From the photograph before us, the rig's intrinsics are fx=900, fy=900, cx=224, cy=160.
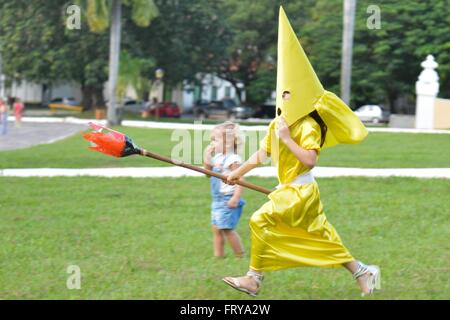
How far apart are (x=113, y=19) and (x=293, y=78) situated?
33.1 meters

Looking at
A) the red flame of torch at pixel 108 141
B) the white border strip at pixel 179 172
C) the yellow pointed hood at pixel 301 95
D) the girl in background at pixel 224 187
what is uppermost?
the yellow pointed hood at pixel 301 95

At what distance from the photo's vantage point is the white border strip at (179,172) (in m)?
14.0

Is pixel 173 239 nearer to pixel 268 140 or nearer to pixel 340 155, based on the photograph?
pixel 268 140

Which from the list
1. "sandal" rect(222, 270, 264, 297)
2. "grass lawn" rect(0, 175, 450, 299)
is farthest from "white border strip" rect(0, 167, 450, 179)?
"sandal" rect(222, 270, 264, 297)

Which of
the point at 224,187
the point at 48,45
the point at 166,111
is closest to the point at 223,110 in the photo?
the point at 166,111

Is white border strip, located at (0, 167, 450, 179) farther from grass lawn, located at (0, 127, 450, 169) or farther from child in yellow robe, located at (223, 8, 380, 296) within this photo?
child in yellow robe, located at (223, 8, 380, 296)

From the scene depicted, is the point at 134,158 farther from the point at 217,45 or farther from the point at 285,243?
the point at 217,45

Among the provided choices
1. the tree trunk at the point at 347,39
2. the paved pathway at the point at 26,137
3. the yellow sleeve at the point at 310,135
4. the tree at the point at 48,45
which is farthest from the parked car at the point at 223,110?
the yellow sleeve at the point at 310,135

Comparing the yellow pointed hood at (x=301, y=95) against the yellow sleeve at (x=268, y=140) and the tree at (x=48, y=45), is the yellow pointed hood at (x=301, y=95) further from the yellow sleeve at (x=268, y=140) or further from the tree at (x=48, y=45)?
the tree at (x=48, y=45)

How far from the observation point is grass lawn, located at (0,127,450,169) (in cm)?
1653

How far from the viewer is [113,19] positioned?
38250mm

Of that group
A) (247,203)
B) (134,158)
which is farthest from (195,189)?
(134,158)

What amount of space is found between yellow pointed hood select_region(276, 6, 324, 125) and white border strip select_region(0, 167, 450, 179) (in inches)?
311

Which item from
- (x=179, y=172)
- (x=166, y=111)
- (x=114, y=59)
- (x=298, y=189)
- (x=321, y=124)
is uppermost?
(x=114, y=59)
